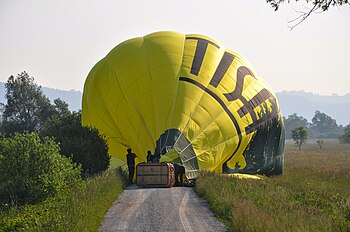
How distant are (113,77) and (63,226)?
16.4 m

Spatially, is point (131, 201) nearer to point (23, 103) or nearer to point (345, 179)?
point (345, 179)

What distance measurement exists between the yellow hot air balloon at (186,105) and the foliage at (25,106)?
44.1m

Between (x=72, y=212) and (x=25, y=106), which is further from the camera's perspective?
(x=25, y=106)

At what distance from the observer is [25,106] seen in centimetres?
7400

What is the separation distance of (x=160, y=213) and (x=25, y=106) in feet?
204

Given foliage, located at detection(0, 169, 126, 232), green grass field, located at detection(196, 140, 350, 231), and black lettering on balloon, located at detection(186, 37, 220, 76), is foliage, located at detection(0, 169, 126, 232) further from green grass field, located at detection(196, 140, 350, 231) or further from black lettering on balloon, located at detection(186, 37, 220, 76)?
black lettering on balloon, located at detection(186, 37, 220, 76)

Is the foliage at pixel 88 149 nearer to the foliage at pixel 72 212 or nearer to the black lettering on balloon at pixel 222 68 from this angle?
the black lettering on balloon at pixel 222 68

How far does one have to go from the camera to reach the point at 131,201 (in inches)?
677

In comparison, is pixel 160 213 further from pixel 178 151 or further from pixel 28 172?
pixel 178 151

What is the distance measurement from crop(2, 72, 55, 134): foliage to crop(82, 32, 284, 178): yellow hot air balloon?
145 feet

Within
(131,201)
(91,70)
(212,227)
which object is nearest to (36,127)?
(91,70)

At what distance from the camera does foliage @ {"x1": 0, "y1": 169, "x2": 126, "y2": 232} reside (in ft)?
38.3

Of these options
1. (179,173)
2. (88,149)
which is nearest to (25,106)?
(88,149)

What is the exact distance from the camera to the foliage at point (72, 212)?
11688 mm
